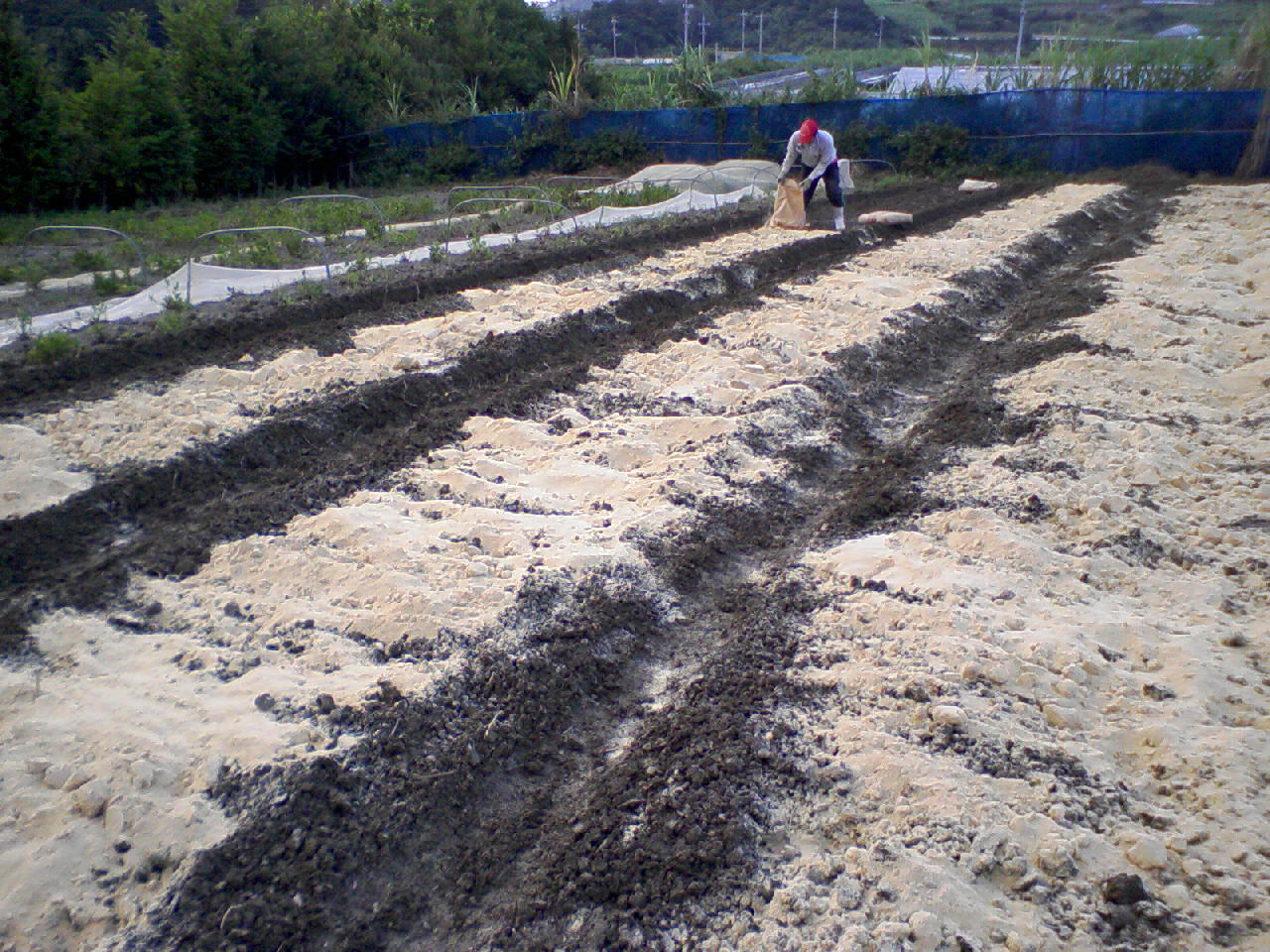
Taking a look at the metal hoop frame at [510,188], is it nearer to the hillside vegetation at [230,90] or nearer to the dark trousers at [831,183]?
the dark trousers at [831,183]

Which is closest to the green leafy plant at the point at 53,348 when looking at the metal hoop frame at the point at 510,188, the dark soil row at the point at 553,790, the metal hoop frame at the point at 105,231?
the metal hoop frame at the point at 105,231

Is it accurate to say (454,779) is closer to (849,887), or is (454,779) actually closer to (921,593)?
(849,887)

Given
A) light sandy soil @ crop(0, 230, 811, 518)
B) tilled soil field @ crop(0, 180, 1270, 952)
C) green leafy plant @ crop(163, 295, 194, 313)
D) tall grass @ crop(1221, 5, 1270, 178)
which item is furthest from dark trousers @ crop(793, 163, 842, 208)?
tall grass @ crop(1221, 5, 1270, 178)

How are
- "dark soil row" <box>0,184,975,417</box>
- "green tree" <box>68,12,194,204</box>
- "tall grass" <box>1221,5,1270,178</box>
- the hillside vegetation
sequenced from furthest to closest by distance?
"tall grass" <box>1221,5,1270,178</box> → "green tree" <box>68,12,194,204</box> → the hillside vegetation → "dark soil row" <box>0,184,975,417</box>

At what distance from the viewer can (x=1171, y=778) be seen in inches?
92.2

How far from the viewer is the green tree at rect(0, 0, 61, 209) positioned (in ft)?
39.6

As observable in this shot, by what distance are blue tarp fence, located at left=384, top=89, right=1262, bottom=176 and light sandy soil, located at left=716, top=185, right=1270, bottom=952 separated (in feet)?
43.4

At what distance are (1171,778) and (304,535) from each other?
3.17 metres

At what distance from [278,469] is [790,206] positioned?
7.70 m

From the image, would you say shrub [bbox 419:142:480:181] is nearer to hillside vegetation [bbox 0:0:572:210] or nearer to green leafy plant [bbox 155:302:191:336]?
hillside vegetation [bbox 0:0:572:210]

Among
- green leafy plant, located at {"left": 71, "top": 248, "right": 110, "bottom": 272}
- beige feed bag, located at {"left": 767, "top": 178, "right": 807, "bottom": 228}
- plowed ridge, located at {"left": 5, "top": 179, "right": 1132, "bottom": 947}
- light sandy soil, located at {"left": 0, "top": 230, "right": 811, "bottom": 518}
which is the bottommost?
plowed ridge, located at {"left": 5, "top": 179, "right": 1132, "bottom": 947}

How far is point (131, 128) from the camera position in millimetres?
13898

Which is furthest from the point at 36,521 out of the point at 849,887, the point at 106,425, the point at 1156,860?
the point at 1156,860

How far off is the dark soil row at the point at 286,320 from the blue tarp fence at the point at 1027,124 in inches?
349
